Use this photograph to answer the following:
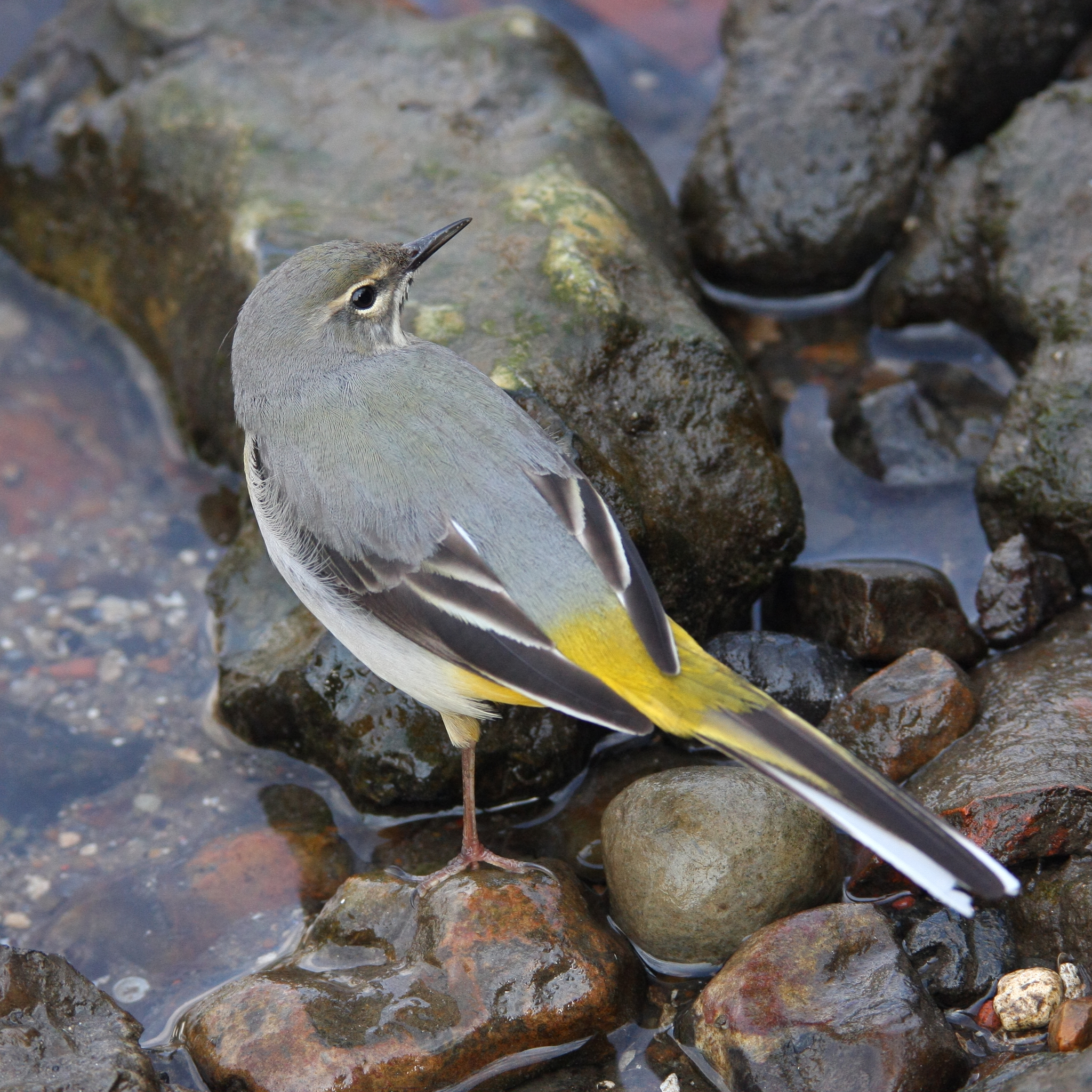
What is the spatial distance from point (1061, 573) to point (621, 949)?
9.49 feet

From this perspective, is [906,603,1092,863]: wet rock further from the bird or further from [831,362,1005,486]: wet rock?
[831,362,1005,486]: wet rock

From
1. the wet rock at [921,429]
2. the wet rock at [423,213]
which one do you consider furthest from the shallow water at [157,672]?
the wet rock at [423,213]

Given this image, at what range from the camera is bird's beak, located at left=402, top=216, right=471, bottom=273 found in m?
5.36

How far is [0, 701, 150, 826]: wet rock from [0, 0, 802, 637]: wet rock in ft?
5.97

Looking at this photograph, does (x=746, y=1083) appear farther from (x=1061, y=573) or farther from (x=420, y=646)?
(x=1061, y=573)

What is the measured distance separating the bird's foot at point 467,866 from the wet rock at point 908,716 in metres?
1.48

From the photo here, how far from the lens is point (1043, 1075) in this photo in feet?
11.7

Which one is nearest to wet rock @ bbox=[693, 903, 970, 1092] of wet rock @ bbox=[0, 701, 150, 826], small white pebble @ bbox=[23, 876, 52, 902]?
small white pebble @ bbox=[23, 876, 52, 902]

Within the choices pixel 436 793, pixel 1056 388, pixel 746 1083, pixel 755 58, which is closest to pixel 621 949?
pixel 746 1083

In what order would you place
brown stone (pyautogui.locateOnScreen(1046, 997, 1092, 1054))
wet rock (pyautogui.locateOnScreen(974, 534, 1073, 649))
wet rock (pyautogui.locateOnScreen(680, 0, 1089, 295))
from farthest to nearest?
1. wet rock (pyautogui.locateOnScreen(680, 0, 1089, 295))
2. wet rock (pyautogui.locateOnScreen(974, 534, 1073, 649))
3. brown stone (pyautogui.locateOnScreen(1046, 997, 1092, 1054))

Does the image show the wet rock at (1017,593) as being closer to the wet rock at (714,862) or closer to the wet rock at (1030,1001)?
the wet rock at (714,862)

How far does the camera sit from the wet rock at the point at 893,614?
18.9ft

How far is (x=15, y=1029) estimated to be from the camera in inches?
170

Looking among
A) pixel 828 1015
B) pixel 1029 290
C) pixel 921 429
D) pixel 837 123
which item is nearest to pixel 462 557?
pixel 828 1015
